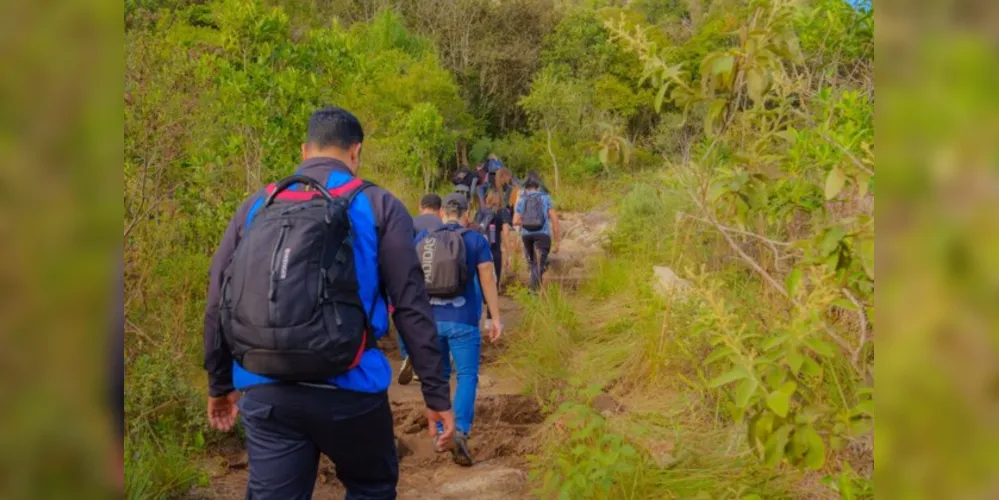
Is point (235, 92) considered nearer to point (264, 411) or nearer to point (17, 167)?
point (264, 411)

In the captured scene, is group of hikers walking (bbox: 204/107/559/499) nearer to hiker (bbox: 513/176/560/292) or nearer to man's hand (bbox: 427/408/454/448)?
man's hand (bbox: 427/408/454/448)

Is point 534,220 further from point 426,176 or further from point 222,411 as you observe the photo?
point 426,176

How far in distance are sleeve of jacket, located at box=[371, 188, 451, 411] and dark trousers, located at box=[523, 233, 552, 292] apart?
649 cm

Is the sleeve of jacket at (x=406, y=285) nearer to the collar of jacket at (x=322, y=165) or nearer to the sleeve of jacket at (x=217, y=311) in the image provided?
the collar of jacket at (x=322, y=165)

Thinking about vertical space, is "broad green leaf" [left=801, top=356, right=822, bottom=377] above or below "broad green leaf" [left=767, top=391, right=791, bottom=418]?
above

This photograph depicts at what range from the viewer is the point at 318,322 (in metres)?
2.33

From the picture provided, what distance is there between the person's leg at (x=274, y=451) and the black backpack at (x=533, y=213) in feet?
22.4

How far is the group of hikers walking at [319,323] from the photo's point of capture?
2.33m

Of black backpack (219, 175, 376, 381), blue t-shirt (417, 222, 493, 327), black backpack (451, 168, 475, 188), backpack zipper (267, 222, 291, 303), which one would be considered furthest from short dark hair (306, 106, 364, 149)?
black backpack (451, 168, 475, 188)

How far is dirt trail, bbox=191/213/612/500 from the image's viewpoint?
4371 millimetres

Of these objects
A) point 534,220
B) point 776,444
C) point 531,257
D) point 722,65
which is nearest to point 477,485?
point 776,444

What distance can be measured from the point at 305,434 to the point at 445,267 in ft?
8.05

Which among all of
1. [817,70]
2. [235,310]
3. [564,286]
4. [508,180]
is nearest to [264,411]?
[235,310]

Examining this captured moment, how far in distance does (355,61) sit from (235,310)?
444 cm
